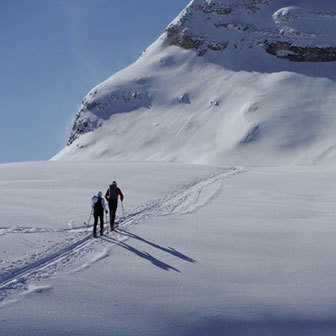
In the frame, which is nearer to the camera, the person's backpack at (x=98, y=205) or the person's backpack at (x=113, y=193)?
the person's backpack at (x=98, y=205)

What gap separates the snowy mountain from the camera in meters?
70.2

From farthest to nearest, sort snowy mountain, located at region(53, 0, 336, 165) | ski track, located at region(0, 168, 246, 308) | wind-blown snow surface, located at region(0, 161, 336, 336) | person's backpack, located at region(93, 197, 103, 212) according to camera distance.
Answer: snowy mountain, located at region(53, 0, 336, 165) < person's backpack, located at region(93, 197, 103, 212) < ski track, located at region(0, 168, 246, 308) < wind-blown snow surface, located at region(0, 161, 336, 336)

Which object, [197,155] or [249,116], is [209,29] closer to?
[249,116]

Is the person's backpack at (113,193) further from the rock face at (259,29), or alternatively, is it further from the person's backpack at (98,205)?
the rock face at (259,29)

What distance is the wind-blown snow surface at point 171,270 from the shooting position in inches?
242

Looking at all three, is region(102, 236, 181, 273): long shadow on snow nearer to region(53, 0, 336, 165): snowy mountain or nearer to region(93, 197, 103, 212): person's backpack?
region(93, 197, 103, 212): person's backpack

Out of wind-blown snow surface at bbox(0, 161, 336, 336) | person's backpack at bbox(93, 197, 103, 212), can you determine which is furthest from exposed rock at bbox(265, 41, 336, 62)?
person's backpack at bbox(93, 197, 103, 212)

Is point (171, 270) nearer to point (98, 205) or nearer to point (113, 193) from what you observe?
point (98, 205)

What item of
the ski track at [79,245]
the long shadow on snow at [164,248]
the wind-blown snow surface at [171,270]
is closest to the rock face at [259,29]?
the ski track at [79,245]

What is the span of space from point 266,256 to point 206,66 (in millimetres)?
101132

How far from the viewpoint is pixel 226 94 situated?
295ft

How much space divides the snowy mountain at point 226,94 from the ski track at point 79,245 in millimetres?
43855

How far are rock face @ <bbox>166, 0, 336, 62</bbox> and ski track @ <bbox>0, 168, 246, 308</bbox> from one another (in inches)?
3794

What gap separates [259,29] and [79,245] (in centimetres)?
11611
